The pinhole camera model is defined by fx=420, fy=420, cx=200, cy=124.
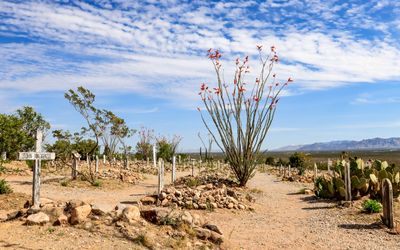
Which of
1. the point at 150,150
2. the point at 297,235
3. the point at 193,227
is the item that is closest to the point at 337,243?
the point at 297,235

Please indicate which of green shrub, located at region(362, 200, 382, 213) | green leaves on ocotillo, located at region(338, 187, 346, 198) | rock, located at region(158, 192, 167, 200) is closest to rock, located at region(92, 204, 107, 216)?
rock, located at region(158, 192, 167, 200)

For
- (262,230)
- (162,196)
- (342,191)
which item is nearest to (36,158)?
(162,196)

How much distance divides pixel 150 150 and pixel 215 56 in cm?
3166

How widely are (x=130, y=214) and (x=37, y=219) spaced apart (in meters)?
1.70

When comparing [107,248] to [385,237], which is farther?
[385,237]

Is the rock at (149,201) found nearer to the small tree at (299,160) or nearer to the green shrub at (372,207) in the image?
the green shrub at (372,207)

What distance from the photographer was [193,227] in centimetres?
827

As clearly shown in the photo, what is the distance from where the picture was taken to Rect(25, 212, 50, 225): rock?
303 inches

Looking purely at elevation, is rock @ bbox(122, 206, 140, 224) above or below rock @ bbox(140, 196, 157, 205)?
above

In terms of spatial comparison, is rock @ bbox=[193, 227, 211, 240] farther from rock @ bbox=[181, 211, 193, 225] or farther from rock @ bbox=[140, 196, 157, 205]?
rock @ bbox=[140, 196, 157, 205]

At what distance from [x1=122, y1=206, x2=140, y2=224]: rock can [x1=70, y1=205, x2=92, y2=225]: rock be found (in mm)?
706

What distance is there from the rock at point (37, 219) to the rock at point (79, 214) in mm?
482

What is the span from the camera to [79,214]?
307 inches

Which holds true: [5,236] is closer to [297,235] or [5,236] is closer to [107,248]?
[107,248]
